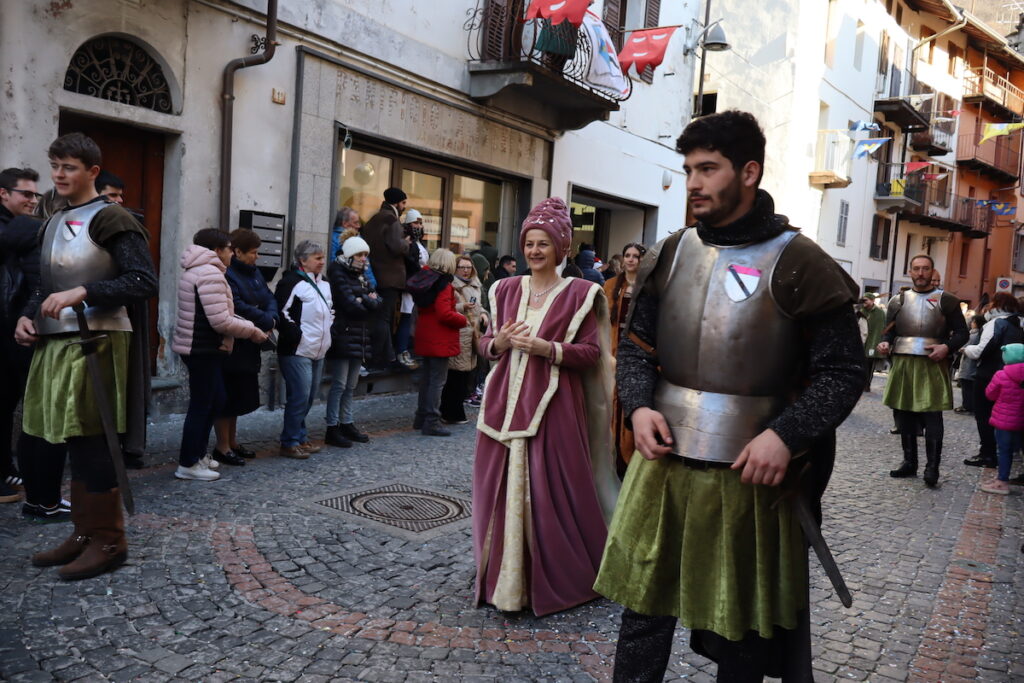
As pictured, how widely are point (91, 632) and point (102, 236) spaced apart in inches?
67.9

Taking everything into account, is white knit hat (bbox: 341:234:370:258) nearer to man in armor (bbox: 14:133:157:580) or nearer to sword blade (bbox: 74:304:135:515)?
man in armor (bbox: 14:133:157:580)

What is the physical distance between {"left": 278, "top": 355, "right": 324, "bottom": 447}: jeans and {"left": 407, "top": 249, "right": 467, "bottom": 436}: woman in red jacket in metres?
1.48

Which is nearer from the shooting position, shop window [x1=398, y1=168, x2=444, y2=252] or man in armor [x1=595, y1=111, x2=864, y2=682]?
man in armor [x1=595, y1=111, x2=864, y2=682]

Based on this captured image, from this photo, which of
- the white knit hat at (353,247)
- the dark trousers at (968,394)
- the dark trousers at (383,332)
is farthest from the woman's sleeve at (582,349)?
the dark trousers at (968,394)

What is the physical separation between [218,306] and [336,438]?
1826 millimetres

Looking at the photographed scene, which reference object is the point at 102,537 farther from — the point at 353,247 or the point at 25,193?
the point at 353,247

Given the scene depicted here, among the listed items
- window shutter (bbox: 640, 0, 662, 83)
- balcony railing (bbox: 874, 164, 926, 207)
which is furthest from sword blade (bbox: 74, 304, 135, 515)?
balcony railing (bbox: 874, 164, 926, 207)

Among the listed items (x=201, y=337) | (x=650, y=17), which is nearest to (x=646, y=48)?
(x=650, y=17)

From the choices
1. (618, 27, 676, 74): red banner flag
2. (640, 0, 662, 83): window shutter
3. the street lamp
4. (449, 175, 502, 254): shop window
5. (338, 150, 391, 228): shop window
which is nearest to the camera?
(338, 150, 391, 228): shop window

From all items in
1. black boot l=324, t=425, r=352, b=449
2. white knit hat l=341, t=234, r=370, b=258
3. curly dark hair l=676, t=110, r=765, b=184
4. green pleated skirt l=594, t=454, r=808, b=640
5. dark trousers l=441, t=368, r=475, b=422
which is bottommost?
black boot l=324, t=425, r=352, b=449

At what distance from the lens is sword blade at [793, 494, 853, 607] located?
7.67 ft

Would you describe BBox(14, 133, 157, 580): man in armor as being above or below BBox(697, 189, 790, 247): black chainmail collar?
below

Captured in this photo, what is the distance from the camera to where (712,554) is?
2432mm

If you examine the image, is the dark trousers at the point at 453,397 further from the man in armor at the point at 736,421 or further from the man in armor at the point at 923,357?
the man in armor at the point at 736,421
